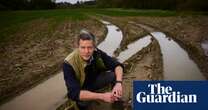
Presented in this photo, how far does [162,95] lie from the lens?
2.88m

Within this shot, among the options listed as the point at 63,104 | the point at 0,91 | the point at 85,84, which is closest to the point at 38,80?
the point at 0,91

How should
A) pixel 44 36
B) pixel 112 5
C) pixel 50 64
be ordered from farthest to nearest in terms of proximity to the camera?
pixel 44 36
pixel 112 5
pixel 50 64

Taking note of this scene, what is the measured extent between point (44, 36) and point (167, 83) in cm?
816

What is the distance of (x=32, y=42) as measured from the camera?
9.62 m

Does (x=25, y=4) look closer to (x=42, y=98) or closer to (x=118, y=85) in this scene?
(x=42, y=98)

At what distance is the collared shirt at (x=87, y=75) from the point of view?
126 inches

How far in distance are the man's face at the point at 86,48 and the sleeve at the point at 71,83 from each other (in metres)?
0.14

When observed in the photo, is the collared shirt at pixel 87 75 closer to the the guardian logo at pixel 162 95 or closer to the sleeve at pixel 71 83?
the sleeve at pixel 71 83

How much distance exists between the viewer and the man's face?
323cm

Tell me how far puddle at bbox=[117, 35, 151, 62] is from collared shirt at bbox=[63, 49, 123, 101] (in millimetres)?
5030

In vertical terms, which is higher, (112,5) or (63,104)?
(112,5)

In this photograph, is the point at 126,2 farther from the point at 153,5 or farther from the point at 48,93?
the point at 48,93

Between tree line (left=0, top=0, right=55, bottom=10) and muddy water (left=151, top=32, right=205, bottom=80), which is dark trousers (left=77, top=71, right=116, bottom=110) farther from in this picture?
tree line (left=0, top=0, right=55, bottom=10)

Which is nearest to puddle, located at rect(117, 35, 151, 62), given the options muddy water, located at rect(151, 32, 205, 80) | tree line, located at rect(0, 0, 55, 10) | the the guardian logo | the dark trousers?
muddy water, located at rect(151, 32, 205, 80)
